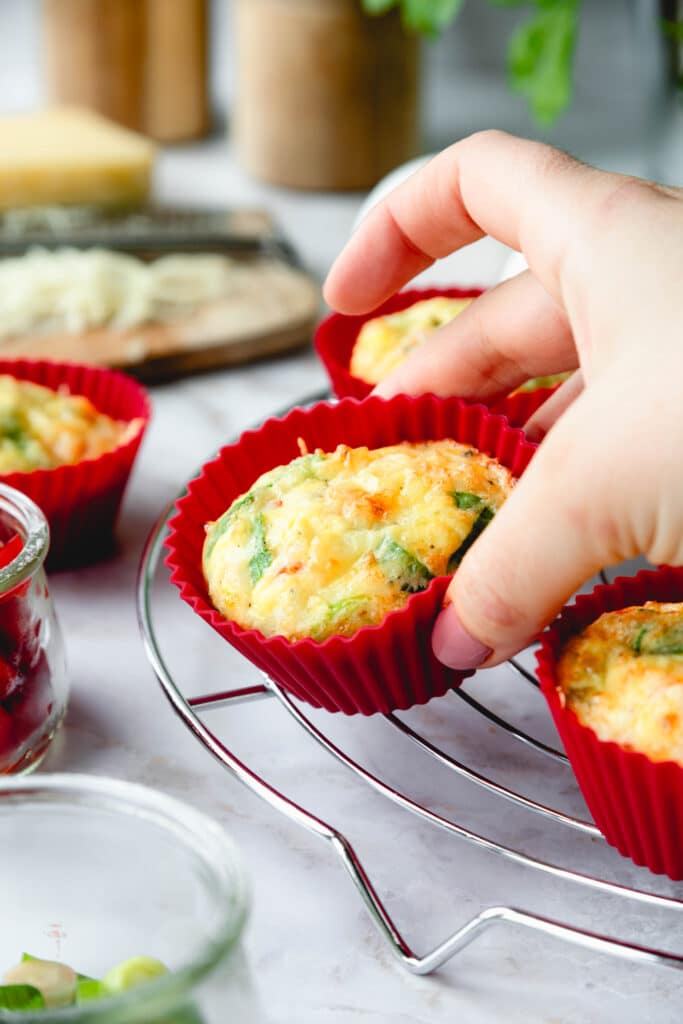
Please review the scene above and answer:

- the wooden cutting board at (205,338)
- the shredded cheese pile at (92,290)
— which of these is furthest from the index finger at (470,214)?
the shredded cheese pile at (92,290)

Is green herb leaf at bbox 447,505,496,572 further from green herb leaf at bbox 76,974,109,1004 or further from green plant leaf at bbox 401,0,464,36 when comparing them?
green plant leaf at bbox 401,0,464,36

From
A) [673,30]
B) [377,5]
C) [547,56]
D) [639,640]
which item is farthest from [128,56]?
[639,640]

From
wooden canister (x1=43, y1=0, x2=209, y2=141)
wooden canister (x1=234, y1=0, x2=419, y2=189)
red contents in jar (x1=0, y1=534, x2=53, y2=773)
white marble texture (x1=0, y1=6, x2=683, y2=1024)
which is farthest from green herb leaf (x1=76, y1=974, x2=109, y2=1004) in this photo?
wooden canister (x1=43, y1=0, x2=209, y2=141)

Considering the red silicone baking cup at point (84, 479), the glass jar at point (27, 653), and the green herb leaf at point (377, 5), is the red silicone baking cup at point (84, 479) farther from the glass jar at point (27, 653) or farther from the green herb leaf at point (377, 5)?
the green herb leaf at point (377, 5)

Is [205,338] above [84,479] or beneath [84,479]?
beneath

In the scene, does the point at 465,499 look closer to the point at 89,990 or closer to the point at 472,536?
the point at 472,536

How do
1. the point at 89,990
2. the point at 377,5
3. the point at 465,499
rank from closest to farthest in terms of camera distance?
the point at 89,990, the point at 465,499, the point at 377,5
